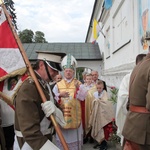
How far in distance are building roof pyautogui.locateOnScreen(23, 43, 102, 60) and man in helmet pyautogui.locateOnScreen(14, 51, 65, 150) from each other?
1551 centimetres

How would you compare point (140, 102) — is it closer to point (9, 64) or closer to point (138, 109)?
point (138, 109)

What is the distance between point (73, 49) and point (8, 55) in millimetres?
17303

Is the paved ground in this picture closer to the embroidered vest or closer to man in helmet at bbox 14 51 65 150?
the embroidered vest

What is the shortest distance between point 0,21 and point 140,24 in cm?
363

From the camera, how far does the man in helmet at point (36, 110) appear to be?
6.93 feet

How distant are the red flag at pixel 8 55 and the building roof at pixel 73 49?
1522 centimetres

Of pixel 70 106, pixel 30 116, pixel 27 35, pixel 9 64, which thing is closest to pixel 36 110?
pixel 30 116

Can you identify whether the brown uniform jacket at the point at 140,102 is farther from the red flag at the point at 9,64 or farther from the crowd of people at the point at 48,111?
the red flag at the point at 9,64

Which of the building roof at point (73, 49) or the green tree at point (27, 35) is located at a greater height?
the green tree at point (27, 35)

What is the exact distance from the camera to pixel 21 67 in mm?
2650

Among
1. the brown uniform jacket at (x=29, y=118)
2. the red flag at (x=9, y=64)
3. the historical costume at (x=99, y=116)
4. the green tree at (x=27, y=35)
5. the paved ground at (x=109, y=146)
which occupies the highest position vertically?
the green tree at (x=27, y=35)

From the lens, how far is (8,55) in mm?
2691

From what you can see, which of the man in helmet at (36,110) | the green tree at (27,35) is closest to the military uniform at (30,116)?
the man in helmet at (36,110)

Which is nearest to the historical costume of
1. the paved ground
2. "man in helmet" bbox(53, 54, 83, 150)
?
the paved ground
